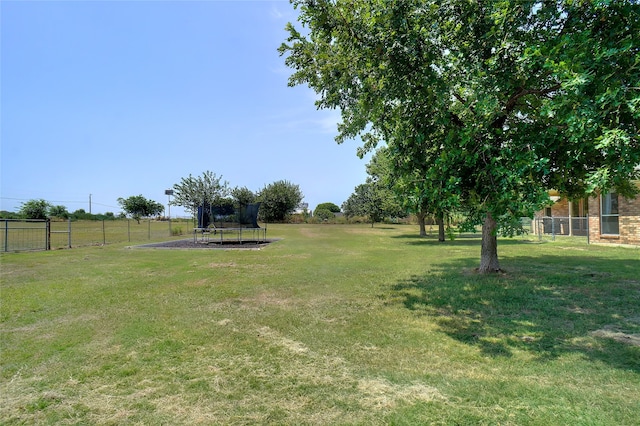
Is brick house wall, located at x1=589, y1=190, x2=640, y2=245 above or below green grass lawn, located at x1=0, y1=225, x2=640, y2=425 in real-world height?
above

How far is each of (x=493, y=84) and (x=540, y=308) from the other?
340cm

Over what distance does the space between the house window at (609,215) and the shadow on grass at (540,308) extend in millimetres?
8386

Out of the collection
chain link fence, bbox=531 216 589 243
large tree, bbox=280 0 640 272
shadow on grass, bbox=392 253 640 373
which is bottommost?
shadow on grass, bbox=392 253 640 373

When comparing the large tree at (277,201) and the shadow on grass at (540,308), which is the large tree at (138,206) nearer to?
the large tree at (277,201)

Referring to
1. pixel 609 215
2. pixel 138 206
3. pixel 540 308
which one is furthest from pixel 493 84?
pixel 138 206

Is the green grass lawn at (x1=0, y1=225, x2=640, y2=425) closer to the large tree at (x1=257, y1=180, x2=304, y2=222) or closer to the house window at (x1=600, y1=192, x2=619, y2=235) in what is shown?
the house window at (x1=600, y1=192, x2=619, y2=235)

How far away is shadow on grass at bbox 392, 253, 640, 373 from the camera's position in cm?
385

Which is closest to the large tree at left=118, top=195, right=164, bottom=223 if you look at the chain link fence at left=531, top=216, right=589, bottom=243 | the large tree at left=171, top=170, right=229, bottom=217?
the large tree at left=171, top=170, right=229, bottom=217

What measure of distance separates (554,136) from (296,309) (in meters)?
4.26

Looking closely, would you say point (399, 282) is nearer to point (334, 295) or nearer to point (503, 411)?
point (334, 295)

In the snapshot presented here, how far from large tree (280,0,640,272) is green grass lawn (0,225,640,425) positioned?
63.8 inches

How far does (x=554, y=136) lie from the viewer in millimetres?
4637

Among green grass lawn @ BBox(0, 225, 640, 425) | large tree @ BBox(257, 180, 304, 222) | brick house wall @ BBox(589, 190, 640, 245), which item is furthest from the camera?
large tree @ BBox(257, 180, 304, 222)

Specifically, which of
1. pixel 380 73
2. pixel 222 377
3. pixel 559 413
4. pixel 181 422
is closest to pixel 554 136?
pixel 380 73
